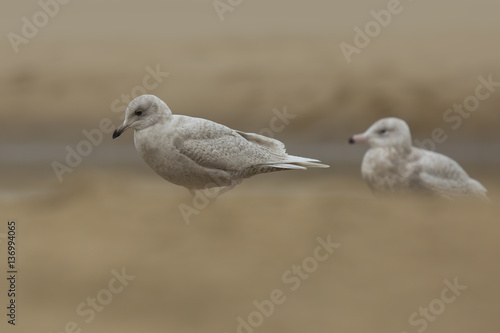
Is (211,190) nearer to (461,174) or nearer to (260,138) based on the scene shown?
(260,138)

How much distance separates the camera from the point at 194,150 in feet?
17.1

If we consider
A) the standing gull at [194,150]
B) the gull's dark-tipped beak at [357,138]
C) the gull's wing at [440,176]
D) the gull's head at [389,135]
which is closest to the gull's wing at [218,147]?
the standing gull at [194,150]

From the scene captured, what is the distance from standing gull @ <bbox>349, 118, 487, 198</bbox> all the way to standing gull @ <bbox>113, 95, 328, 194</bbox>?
788 mm

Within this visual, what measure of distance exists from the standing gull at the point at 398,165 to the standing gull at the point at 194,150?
31.0 inches

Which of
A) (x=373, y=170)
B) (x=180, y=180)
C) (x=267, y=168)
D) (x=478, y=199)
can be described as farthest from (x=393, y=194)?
(x=180, y=180)

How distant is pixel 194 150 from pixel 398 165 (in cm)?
150

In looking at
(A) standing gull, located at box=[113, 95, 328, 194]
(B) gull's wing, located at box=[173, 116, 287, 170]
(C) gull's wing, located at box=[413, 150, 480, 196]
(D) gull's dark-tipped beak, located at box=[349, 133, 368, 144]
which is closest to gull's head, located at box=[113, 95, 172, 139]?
(A) standing gull, located at box=[113, 95, 328, 194]

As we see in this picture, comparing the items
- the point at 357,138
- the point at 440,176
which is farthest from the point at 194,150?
the point at 440,176

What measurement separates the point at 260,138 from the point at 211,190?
43 centimetres

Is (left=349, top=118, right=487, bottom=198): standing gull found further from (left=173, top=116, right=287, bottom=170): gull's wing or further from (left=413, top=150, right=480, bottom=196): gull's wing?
(left=173, top=116, right=287, bottom=170): gull's wing

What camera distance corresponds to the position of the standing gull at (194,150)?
17.0ft

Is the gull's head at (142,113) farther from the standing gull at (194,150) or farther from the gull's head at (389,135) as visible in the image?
the gull's head at (389,135)

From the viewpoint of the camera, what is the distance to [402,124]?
5969 mm

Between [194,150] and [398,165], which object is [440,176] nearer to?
[398,165]
